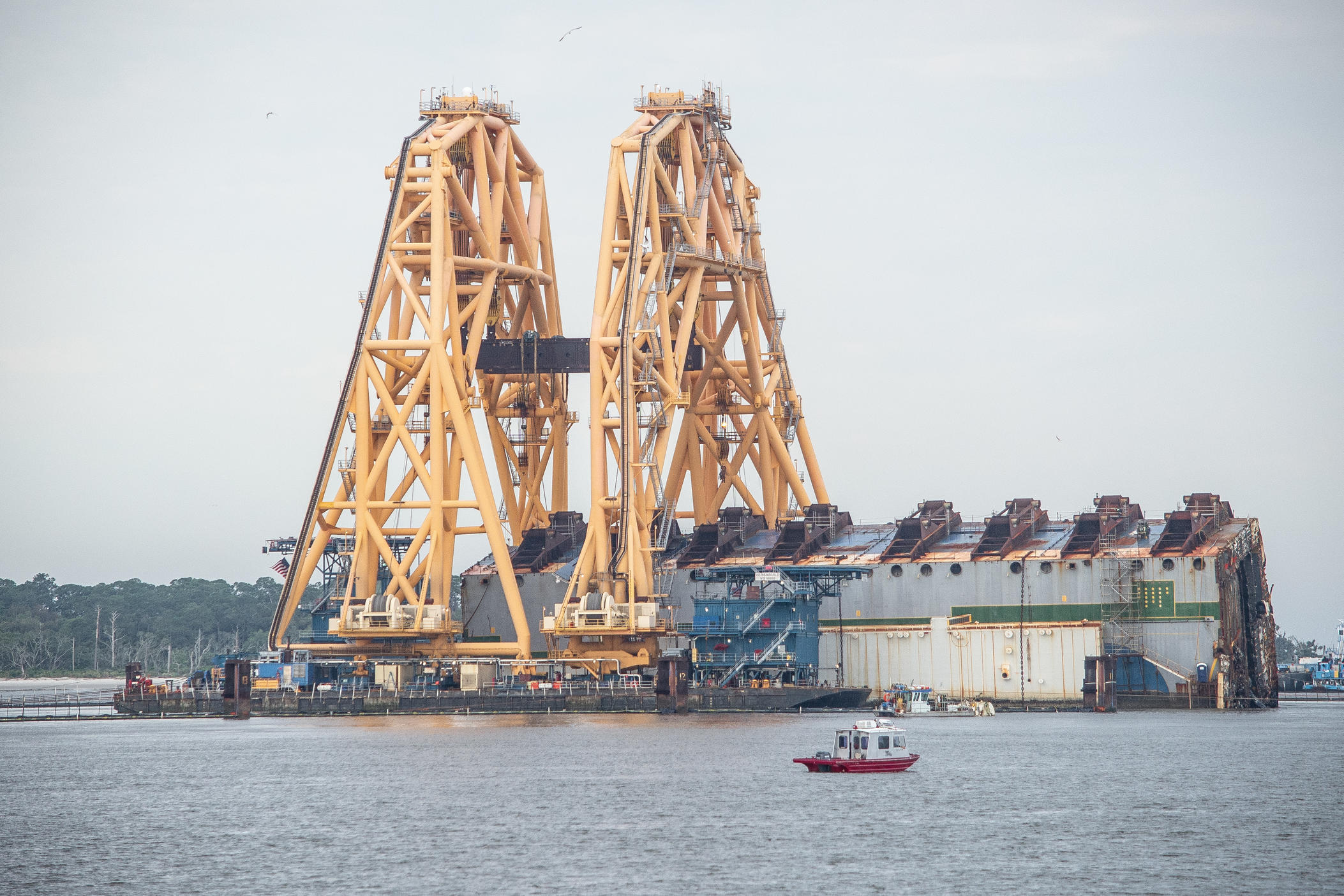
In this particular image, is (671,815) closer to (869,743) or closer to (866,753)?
(866,753)

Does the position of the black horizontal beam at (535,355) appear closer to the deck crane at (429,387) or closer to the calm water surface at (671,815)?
the deck crane at (429,387)

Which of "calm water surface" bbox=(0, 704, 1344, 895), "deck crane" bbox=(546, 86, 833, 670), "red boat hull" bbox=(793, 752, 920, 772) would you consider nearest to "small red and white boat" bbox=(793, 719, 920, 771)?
"red boat hull" bbox=(793, 752, 920, 772)

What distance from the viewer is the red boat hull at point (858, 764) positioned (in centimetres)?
6800

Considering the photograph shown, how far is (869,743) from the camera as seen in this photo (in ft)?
228

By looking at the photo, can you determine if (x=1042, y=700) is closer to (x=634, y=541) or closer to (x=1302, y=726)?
(x=1302, y=726)

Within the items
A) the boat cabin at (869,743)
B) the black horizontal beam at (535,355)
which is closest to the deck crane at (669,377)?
the black horizontal beam at (535,355)

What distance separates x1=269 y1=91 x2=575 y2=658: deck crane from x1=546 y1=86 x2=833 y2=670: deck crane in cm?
617

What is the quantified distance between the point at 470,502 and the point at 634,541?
9.63 meters

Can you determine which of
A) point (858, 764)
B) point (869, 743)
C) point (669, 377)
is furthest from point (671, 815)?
point (669, 377)

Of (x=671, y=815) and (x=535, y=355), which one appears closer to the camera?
(x=671, y=815)

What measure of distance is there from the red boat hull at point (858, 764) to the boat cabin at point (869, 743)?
28 cm

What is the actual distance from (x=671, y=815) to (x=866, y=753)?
1381 cm

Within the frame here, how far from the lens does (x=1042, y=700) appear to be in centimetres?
10250

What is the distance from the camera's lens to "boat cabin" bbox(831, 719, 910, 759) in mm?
69188
